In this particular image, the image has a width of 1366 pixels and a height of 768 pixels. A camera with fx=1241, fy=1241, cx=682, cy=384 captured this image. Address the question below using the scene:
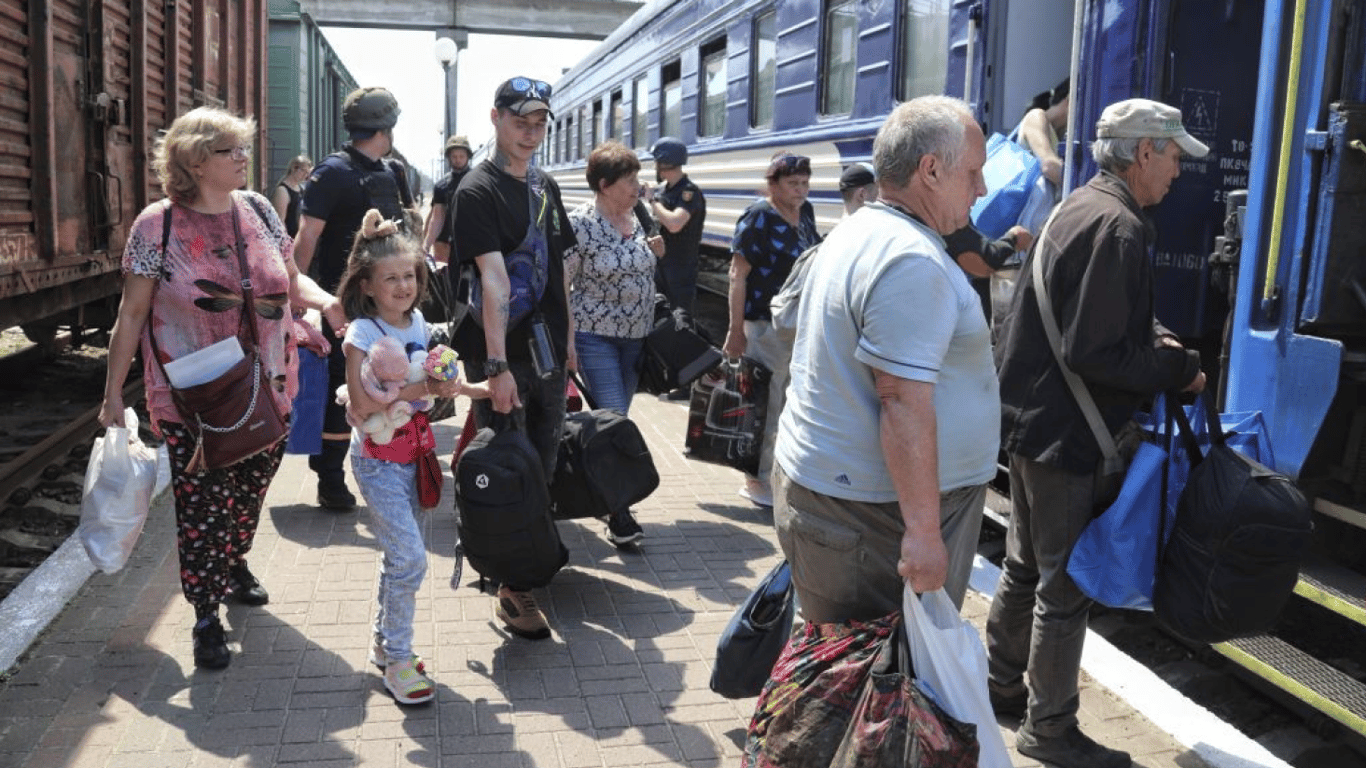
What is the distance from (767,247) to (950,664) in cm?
352

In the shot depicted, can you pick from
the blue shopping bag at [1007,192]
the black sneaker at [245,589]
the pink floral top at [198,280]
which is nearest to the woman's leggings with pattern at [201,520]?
the pink floral top at [198,280]

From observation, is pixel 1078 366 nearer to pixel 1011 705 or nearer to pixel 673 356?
pixel 1011 705

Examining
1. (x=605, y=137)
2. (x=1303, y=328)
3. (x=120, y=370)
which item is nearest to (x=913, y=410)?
(x=1303, y=328)

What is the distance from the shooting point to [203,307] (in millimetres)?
3893

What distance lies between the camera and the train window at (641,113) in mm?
13062

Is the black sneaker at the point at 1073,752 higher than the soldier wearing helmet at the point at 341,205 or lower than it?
lower

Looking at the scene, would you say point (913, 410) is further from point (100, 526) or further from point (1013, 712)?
point (100, 526)

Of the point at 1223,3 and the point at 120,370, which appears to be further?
the point at 1223,3

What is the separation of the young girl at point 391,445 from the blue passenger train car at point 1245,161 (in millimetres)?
2486

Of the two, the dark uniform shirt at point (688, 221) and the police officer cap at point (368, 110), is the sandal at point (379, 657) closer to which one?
the police officer cap at point (368, 110)

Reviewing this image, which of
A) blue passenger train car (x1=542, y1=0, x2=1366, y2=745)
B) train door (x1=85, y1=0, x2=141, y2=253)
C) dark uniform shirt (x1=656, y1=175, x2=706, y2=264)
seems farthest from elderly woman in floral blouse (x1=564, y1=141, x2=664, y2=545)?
dark uniform shirt (x1=656, y1=175, x2=706, y2=264)

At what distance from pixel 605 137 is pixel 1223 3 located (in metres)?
11.6

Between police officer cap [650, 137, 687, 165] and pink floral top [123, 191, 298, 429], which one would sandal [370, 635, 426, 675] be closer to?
pink floral top [123, 191, 298, 429]

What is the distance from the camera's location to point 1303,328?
3.78 meters
